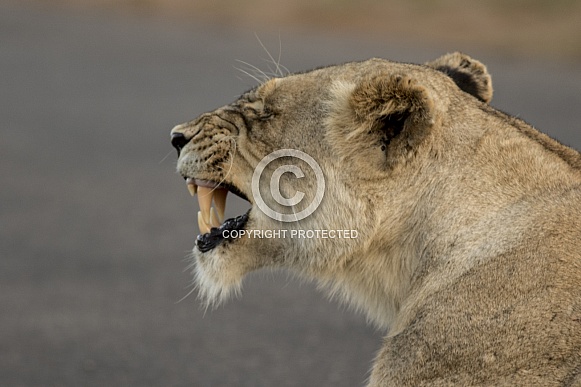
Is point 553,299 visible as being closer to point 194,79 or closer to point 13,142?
point 13,142

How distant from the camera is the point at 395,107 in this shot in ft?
12.6

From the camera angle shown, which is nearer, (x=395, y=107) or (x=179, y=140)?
(x=395, y=107)

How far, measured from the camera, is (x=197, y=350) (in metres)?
6.35

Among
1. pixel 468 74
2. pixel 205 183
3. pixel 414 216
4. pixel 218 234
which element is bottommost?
pixel 414 216

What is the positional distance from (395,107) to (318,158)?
50cm

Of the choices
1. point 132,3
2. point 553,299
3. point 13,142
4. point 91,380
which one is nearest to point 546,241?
point 553,299

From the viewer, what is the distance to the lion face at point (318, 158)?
12.9 ft

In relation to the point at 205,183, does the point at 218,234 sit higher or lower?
lower

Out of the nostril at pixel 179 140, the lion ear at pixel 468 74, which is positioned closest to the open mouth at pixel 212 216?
the nostril at pixel 179 140

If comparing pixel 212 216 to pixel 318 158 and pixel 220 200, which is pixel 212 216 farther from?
pixel 318 158

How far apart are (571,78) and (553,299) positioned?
12.4 m

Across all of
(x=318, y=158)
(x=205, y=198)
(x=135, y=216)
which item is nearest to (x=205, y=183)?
(x=205, y=198)

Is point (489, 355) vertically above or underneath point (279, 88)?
underneath

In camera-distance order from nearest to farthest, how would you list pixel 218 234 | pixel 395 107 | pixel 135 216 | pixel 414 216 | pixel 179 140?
pixel 395 107
pixel 414 216
pixel 218 234
pixel 179 140
pixel 135 216
